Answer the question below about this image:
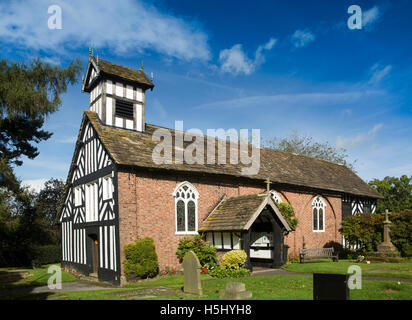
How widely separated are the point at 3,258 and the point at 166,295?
2419cm

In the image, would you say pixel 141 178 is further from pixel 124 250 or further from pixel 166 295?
pixel 166 295

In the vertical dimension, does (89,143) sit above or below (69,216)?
above

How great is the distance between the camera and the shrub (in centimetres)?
1727

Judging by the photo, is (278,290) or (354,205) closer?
(278,290)

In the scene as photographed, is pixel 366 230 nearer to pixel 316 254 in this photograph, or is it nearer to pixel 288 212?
pixel 316 254

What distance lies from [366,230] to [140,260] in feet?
52.5

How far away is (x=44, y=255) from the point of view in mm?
28641

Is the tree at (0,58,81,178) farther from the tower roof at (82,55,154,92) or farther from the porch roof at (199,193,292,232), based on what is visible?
the porch roof at (199,193,292,232)

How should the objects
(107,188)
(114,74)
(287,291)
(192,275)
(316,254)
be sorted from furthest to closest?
(316,254) < (114,74) < (107,188) < (192,275) < (287,291)

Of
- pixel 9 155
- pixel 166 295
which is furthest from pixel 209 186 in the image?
pixel 9 155

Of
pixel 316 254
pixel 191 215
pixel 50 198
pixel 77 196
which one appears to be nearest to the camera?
pixel 191 215

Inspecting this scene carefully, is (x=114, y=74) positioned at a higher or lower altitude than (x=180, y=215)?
higher

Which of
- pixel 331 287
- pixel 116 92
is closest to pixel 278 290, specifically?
pixel 331 287

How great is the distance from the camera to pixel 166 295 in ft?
40.7
